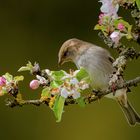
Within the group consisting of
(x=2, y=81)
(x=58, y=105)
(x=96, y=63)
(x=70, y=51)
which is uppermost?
(x=70, y=51)

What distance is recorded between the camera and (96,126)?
4387 mm

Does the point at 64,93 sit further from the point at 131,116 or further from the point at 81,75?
the point at 131,116

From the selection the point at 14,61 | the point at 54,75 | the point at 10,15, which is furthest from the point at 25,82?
the point at 54,75

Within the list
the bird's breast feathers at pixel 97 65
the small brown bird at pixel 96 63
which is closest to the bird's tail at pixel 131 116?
the small brown bird at pixel 96 63

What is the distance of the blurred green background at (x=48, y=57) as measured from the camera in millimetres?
4391

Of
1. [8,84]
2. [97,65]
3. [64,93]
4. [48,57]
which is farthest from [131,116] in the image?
[48,57]

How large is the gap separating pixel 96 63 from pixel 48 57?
2208 mm

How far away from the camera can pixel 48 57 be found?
4.62m

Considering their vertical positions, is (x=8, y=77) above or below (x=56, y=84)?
above

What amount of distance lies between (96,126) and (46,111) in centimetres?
31

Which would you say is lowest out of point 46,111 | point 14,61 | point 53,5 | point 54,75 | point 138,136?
point 54,75

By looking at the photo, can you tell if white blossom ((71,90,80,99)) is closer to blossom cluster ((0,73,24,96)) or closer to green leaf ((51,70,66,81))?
green leaf ((51,70,66,81))

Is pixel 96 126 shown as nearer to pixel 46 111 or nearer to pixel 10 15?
pixel 46 111

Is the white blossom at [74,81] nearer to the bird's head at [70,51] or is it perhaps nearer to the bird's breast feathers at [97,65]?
the bird's breast feathers at [97,65]
